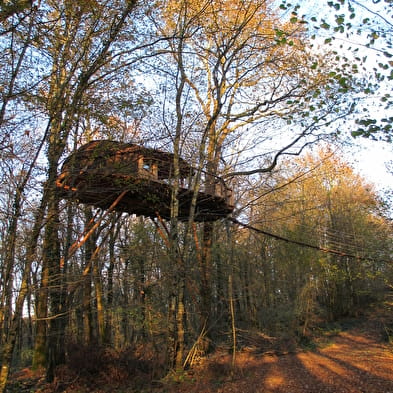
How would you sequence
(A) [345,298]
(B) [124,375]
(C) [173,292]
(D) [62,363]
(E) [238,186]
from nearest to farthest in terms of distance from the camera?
(C) [173,292], (B) [124,375], (D) [62,363], (E) [238,186], (A) [345,298]

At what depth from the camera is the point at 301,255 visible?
18844 millimetres

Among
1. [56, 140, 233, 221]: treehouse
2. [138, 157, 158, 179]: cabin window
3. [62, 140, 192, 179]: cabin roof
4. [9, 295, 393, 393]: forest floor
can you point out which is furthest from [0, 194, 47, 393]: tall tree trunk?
[9, 295, 393, 393]: forest floor

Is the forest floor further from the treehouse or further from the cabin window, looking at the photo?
the cabin window

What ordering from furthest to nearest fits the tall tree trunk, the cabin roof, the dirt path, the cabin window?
1. the cabin window
2. the dirt path
3. the cabin roof
4. the tall tree trunk

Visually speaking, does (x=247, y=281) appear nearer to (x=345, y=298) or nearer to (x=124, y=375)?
(x=345, y=298)

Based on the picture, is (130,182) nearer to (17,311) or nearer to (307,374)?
(17,311)

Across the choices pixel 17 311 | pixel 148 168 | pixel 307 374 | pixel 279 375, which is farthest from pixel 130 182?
pixel 307 374

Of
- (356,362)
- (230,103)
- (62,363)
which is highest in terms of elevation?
(230,103)

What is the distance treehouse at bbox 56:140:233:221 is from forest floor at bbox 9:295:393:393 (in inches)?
171

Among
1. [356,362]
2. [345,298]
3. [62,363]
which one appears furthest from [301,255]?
[62,363]

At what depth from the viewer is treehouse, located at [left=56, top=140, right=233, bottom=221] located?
6.85m

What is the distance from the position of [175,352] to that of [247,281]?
A: 10621mm

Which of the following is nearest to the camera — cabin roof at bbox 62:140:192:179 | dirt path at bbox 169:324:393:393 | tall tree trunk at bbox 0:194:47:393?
tall tree trunk at bbox 0:194:47:393

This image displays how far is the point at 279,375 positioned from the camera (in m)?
9.33
